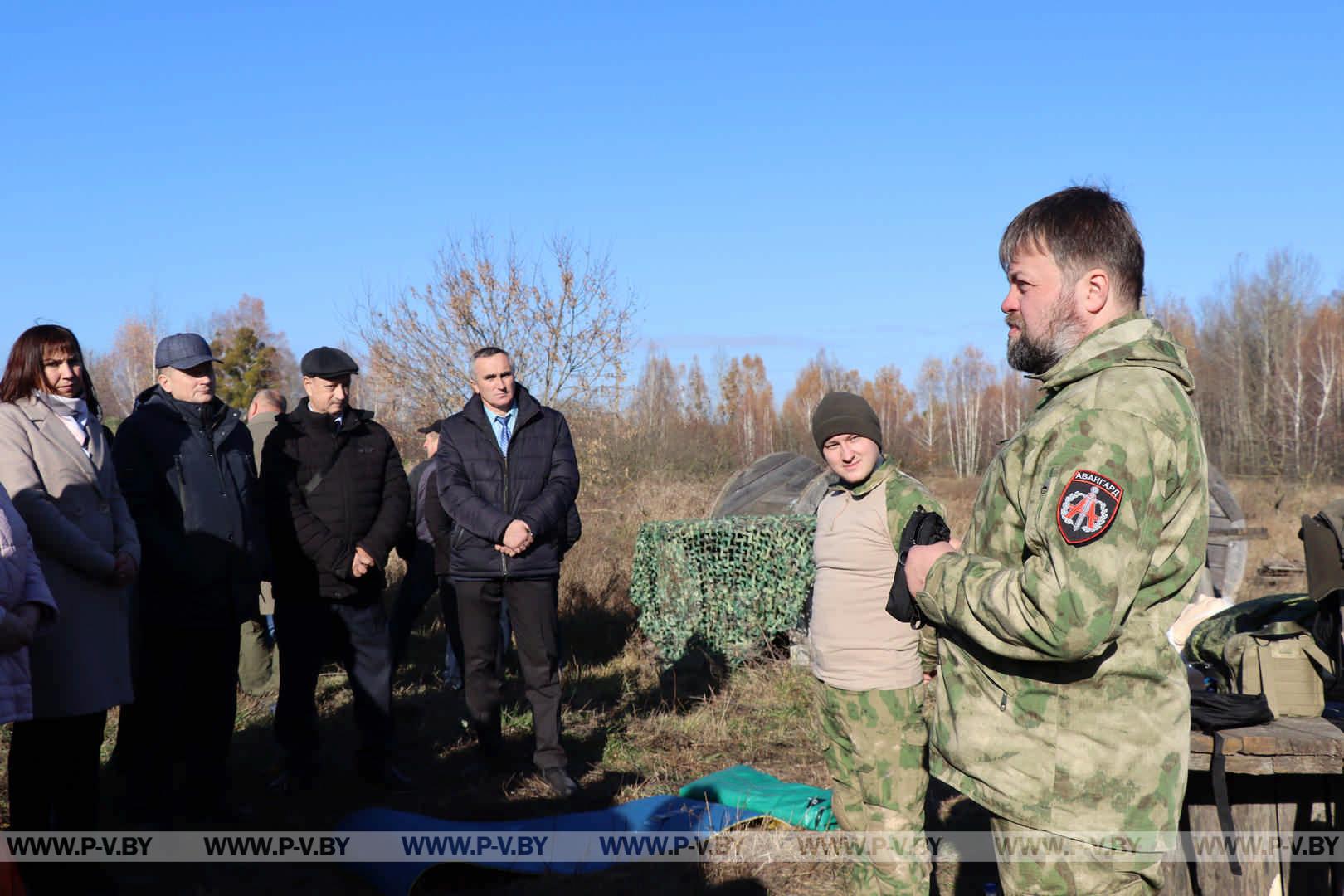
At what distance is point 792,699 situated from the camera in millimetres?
6871

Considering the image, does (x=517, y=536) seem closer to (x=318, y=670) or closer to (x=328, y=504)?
(x=328, y=504)

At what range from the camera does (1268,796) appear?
135 inches

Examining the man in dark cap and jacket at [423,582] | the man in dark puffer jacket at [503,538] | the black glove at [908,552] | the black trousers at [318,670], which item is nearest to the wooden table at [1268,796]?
the black glove at [908,552]

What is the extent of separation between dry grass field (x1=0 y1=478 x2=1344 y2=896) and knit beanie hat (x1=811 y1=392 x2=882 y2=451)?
1.79 metres

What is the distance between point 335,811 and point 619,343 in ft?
43.7

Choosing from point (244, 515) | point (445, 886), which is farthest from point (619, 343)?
point (445, 886)

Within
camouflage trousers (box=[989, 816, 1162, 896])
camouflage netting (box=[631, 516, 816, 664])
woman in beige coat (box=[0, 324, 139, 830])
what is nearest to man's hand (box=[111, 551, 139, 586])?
woman in beige coat (box=[0, 324, 139, 830])

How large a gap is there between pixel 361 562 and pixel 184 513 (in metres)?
0.91

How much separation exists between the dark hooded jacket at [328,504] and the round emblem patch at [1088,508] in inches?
163

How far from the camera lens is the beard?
2205mm

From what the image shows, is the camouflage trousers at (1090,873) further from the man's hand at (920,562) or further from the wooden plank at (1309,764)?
the wooden plank at (1309,764)

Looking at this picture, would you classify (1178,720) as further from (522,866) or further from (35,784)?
(35,784)

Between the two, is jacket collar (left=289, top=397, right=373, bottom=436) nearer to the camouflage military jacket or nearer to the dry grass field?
the dry grass field

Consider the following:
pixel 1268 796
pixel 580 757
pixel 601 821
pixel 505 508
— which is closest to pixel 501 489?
pixel 505 508
